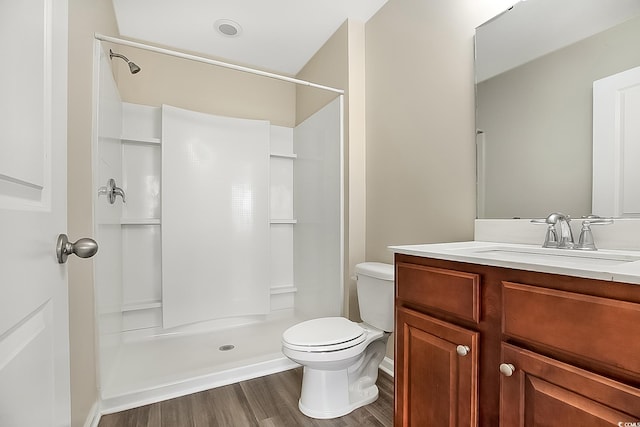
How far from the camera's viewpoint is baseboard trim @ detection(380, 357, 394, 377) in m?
1.96

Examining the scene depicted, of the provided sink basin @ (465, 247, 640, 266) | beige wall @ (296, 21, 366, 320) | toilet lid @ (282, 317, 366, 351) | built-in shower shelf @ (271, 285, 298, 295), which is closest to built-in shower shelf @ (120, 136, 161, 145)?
beige wall @ (296, 21, 366, 320)

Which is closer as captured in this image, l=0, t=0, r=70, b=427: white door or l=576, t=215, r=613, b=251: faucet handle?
l=0, t=0, r=70, b=427: white door

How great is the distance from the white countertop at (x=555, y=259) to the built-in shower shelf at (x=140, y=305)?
217cm

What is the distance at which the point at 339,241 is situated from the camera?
7.63 ft

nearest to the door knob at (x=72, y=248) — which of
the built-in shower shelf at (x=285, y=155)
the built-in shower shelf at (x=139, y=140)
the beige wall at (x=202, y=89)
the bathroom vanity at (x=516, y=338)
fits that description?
the bathroom vanity at (x=516, y=338)

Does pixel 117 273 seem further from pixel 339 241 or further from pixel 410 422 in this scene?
pixel 410 422

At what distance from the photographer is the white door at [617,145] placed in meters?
1.05

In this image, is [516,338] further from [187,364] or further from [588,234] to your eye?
[187,364]

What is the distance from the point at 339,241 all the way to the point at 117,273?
159 cm

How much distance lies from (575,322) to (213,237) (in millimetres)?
2500

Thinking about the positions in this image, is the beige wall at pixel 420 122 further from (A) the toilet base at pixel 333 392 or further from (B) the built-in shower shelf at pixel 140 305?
(B) the built-in shower shelf at pixel 140 305

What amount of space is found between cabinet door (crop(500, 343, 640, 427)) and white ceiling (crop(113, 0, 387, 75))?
7.22ft

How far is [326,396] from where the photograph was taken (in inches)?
62.2

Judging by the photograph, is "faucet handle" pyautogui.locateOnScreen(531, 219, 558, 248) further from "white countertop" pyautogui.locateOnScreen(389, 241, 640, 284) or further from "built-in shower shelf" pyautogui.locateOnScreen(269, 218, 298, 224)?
"built-in shower shelf" pyautogui.locateOnScreen(269, 218, 298, 224)
